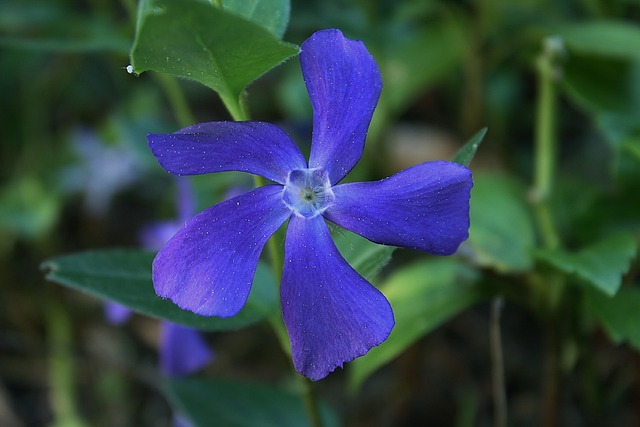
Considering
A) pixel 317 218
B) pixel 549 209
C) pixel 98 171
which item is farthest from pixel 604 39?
pixel 98 171

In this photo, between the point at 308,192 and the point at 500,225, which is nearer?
the point at 308,192

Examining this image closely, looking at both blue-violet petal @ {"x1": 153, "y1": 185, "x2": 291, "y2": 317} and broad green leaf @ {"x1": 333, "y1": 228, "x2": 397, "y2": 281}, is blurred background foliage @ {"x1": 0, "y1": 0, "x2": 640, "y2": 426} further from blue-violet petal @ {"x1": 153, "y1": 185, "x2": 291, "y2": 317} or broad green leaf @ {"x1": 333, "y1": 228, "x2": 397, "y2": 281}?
blue-violet petal @ {"x1": 153, "y1": 185, "x2": 291, "y2": 317}

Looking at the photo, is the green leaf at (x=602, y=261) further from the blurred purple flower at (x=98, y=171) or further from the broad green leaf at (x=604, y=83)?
the blurred purple flower at (x=98, y=171)

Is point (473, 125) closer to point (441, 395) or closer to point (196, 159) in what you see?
point (441, 395)

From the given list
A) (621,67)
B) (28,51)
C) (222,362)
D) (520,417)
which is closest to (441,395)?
(520,417)

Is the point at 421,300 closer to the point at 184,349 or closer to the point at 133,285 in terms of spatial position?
the point at 184,349

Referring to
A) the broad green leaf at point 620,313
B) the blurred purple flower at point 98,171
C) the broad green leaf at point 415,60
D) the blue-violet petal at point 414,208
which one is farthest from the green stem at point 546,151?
the blurred purple flower at point 98,171
